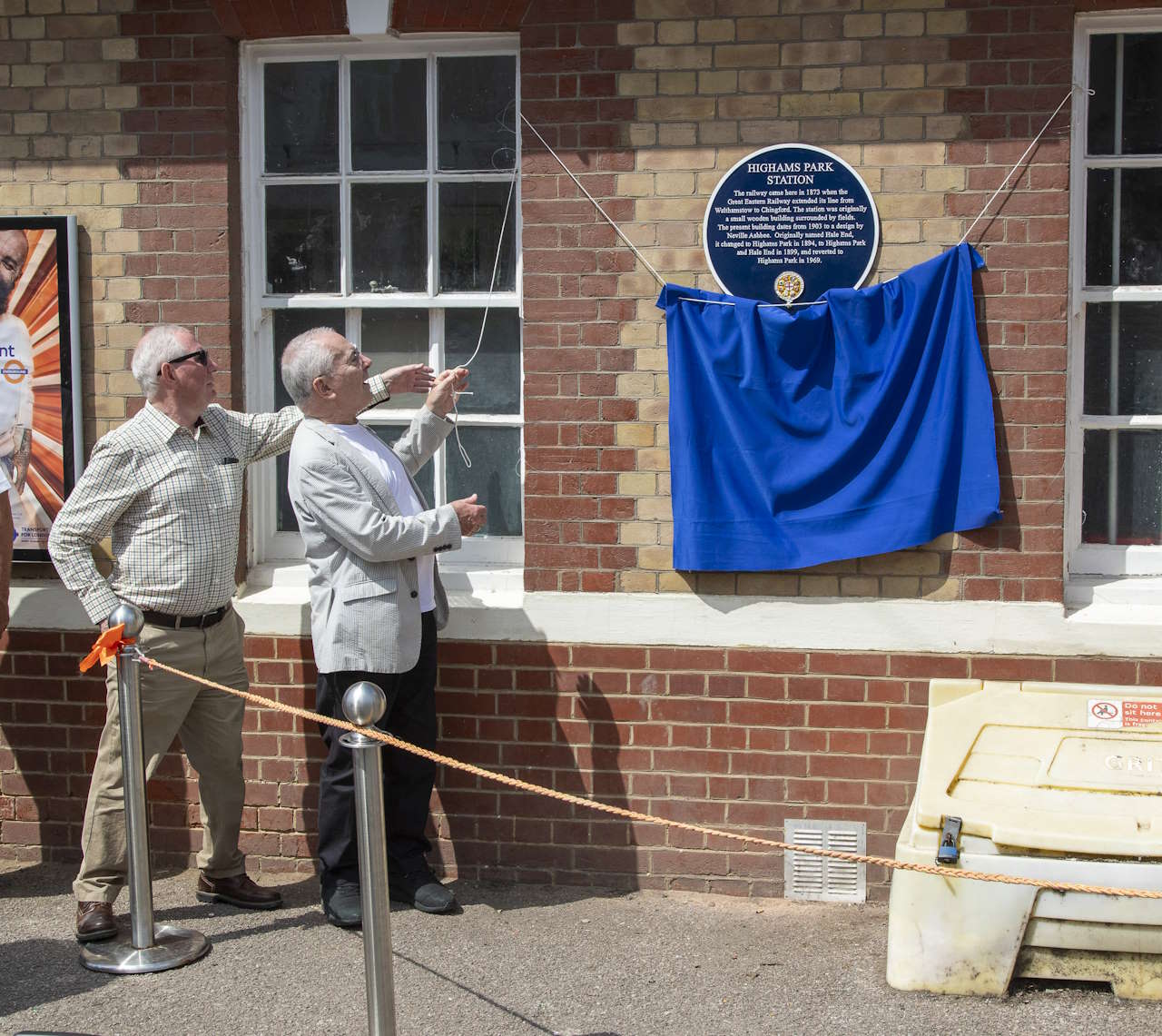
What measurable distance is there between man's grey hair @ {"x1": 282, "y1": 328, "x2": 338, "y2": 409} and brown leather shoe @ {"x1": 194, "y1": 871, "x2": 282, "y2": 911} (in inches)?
72.0

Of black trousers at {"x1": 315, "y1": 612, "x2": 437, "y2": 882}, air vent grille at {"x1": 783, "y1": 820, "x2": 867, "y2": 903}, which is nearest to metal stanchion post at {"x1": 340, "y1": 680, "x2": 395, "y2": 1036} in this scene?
black trousers at {"x1": 315, "y1": 612, "x2": 437, "y2": 882}

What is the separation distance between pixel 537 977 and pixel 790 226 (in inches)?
110

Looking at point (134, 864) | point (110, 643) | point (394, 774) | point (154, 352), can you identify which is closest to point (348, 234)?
point (154, 352)

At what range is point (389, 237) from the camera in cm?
551

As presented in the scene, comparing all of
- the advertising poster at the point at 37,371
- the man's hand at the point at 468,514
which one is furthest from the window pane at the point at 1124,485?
the advertising poster at the point at 37,371

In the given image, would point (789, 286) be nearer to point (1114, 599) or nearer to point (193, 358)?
point (1114, 599)

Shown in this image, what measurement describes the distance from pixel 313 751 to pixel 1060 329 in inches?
129

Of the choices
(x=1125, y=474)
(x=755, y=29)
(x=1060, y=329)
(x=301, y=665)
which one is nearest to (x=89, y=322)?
(x=301, y=665)

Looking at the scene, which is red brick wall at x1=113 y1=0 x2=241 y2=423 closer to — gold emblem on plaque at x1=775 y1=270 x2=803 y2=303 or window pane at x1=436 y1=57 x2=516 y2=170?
window pane at x1=436 y1=57 x2=516 y2=170

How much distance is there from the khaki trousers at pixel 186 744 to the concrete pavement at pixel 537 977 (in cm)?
27

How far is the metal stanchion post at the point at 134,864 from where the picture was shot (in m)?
4.38

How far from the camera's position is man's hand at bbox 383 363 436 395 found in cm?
505

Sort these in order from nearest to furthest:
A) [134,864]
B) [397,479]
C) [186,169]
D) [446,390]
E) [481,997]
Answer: [481,997] → [134,864] → [397,479] → [446,390] → [186,169]

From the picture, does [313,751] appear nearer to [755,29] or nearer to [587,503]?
[587,503]
